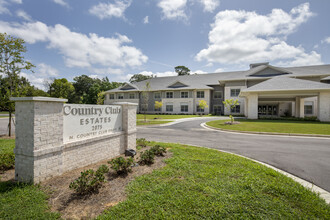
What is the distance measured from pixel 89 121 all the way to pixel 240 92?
2562cm

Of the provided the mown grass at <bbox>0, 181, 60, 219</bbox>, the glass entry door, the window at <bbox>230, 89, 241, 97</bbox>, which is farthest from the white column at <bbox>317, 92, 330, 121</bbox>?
the mown grass at <bbox>0, 181, 60, 219</bbox>

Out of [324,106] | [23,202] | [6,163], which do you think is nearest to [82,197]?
[23,202]

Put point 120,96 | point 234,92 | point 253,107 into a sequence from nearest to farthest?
point 253,107 → point 234,92 → point 120,96

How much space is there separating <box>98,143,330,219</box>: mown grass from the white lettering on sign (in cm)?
242

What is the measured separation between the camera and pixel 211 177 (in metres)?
4.51

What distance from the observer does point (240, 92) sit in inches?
1032

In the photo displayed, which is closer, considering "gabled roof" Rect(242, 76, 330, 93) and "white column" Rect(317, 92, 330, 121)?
"white column" Rect(317, 92, 330, 121)

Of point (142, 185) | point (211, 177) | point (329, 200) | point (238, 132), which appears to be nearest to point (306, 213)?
point (329, 200)

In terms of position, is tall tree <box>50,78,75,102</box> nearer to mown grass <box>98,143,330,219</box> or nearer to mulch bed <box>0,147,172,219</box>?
mulch bed <box>0,147,172,219</box>

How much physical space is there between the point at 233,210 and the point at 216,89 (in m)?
40.0

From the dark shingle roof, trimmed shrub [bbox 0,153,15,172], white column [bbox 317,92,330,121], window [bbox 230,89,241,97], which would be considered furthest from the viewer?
window [bbox 230,89,241,97]

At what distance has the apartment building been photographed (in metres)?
24.8

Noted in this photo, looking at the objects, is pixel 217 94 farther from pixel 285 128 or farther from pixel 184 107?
pixel 285 128

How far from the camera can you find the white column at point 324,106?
2123 centimetres
